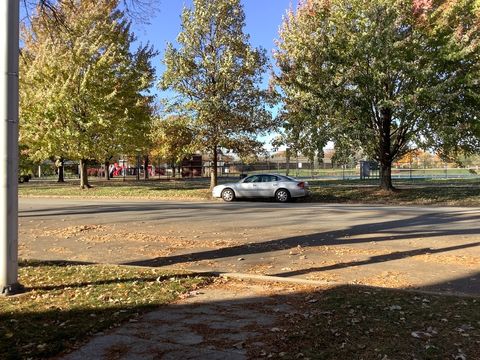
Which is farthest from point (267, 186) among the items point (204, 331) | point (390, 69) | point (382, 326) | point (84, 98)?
point (204, 331)

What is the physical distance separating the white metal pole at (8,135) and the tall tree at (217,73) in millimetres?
18385

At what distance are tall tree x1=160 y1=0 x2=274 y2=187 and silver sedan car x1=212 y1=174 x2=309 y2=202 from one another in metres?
3.10

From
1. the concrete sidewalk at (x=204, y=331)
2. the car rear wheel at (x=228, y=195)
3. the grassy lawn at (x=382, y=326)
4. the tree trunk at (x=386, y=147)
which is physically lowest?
the concrete sidewalk at (x=204, y=331)

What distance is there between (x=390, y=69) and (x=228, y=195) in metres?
9.09

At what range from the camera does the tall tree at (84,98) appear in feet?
85.2

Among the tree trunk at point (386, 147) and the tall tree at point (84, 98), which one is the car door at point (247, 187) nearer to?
the tree trunk at point (386, 147)

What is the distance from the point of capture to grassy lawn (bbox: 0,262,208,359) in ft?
15.0

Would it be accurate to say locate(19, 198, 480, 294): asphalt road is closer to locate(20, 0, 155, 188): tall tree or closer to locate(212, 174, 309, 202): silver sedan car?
locate(212, 174, 309, 202): silver sedan car

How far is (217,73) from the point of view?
2497 cm

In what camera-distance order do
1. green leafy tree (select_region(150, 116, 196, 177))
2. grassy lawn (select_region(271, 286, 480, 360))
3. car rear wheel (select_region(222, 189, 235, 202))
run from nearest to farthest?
1. grassy lawn (select_region(271, 286, 480, 360))
2. car rear wheel (select_region(222, 189, 235, 202))
3. green leafy tree (select_region(150, 116, 196, 177))

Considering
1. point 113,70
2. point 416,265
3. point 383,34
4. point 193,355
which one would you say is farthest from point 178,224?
point 113,70

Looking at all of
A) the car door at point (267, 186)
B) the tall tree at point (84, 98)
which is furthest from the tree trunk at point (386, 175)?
the tall tree at point (84, 98)

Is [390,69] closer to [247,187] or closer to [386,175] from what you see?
[386,175]

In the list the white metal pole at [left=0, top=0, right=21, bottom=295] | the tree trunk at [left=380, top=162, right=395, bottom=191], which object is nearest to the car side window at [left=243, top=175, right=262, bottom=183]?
the tree trunk at [left=380, top=162, right=395, bottom=191]
